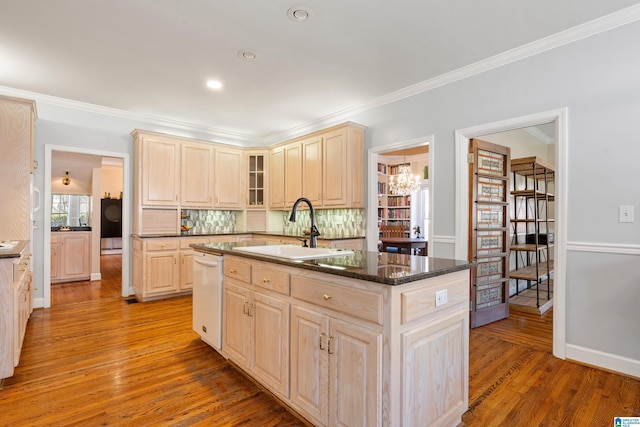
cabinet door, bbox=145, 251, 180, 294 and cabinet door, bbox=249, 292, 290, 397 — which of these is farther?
cabinet door, bbox=145, 251, 180, 294

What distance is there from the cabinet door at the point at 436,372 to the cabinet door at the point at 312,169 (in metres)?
3.11

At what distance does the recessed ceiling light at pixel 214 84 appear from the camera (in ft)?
12.1

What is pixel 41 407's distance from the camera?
6.53 ft

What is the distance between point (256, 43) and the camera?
2863 mm

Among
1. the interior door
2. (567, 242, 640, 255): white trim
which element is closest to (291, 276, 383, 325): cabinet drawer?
(567, 242, 640, 255): white trim

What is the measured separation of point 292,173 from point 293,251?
2750 mm

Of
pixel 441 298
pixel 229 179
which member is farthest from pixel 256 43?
pixel 229 179

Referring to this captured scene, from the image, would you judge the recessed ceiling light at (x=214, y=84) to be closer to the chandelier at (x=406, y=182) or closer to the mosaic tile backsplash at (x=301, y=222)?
the mosaic tile backsplash at (x=301, y=222)

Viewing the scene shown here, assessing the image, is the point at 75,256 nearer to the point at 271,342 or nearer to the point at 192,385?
the point at 192,385

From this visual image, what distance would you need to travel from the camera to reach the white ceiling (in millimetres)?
2385

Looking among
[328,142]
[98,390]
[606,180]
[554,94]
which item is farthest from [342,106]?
[98,390]

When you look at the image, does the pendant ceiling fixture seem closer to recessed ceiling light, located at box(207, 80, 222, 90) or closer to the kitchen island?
recessed ceiling light, located at box(207, 80, 222, 90)

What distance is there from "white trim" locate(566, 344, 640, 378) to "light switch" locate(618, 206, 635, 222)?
1.02m

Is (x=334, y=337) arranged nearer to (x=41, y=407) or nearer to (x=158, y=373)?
(x=158, y=373)
